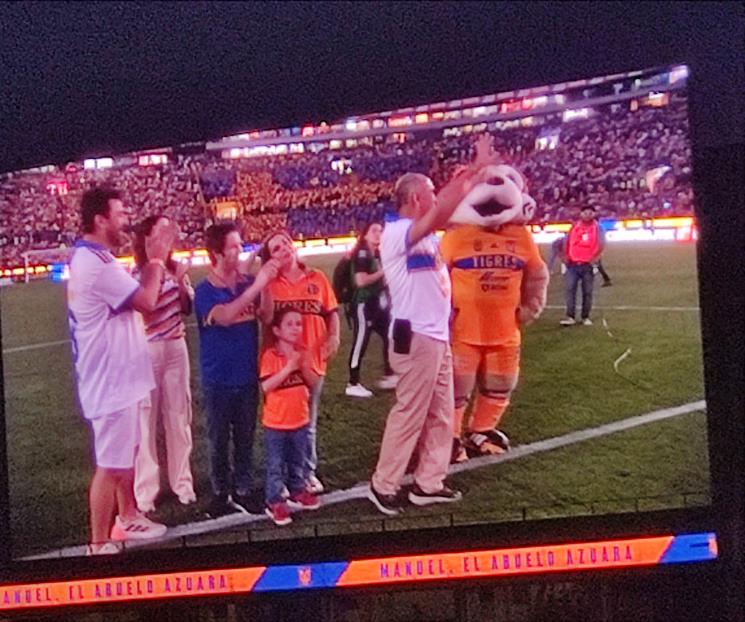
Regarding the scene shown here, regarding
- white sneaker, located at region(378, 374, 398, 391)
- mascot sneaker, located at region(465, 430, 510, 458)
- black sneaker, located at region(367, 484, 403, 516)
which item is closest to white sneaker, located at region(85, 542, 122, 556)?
black sneaker, located at region(367, 484, 403, 516)

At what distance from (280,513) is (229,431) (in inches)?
8.8

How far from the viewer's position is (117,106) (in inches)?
95.4

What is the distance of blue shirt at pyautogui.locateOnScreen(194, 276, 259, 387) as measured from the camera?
2139 mm

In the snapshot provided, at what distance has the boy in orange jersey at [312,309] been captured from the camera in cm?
212

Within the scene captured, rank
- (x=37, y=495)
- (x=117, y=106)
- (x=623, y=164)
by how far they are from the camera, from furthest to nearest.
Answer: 1. (x=117, y=106)
2. (x=37, y=495)
3. (x=623, y=164)

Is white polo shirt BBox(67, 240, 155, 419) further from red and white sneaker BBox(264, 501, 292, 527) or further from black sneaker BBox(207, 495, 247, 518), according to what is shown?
red and white sneaker BBox(264, 501, 292, 527)

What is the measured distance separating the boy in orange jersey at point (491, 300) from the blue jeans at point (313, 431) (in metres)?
0.32

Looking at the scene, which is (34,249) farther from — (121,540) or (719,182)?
(719,182)

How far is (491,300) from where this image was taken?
6.90ft

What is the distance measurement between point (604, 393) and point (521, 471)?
26 cm

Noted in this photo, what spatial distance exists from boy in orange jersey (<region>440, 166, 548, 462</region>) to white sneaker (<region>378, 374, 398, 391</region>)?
0.50 ft

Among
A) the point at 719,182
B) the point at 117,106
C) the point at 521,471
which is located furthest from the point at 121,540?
the point at 719,182

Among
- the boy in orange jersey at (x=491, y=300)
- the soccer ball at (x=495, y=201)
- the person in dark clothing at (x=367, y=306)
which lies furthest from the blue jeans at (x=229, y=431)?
the soccer ball at (x=495, y=201)

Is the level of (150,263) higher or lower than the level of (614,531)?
higher
